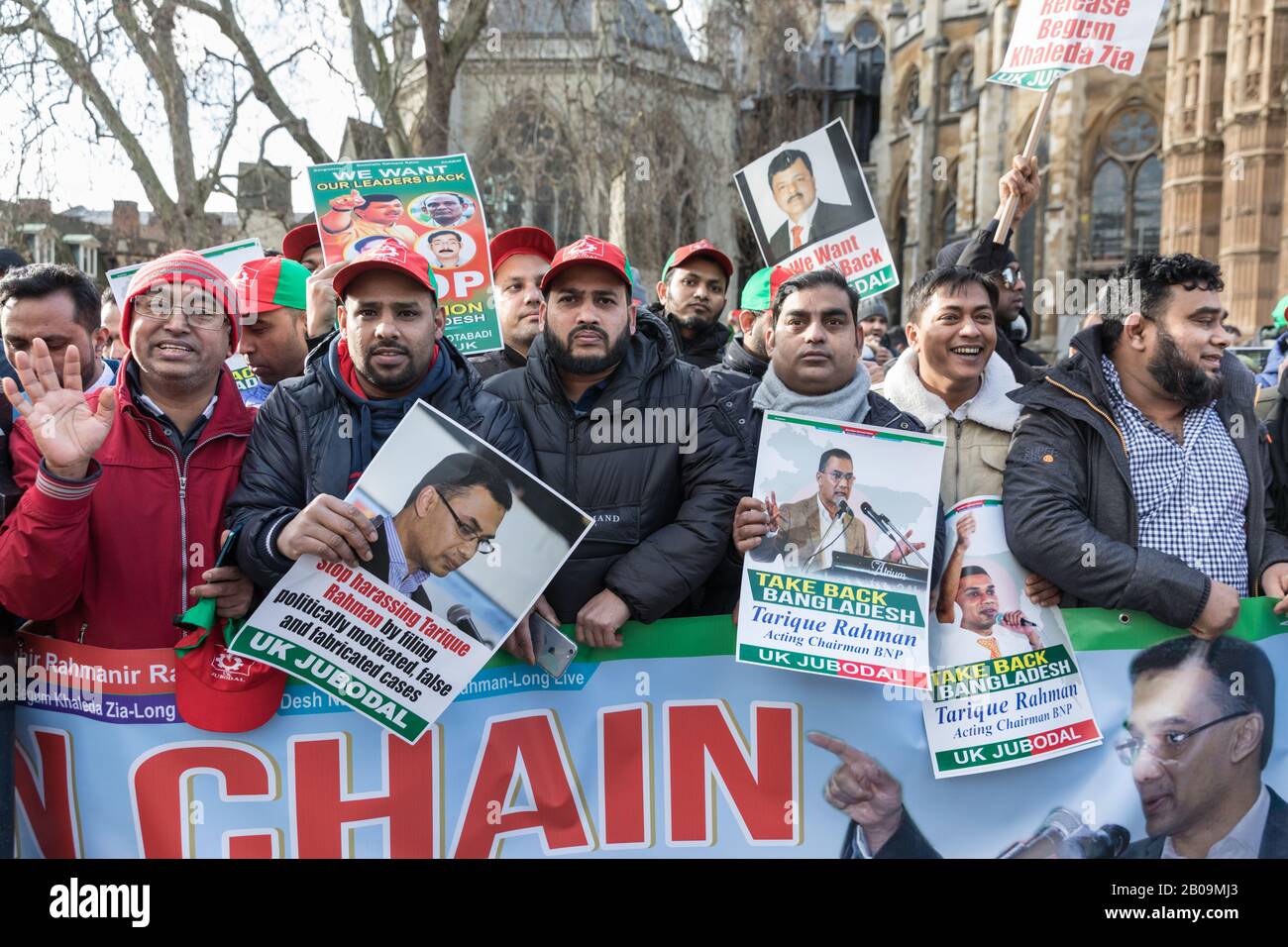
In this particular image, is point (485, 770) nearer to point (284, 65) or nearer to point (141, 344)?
point (141, 344)

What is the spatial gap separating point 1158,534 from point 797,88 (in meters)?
31.9

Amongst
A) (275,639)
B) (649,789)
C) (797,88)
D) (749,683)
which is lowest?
(649,789)

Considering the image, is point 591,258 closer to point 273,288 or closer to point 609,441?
point 609,441

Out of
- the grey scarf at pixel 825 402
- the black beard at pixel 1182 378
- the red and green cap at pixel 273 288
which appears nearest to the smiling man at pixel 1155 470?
the black beard at pixel 1182 378

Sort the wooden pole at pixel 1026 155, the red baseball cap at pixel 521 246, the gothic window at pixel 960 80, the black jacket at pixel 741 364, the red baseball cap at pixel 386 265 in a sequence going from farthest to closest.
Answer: the gothic window at pixel 960 80, the red baseball cap at pixel 521 246, the black jacket at pixel 741 364, the wooden pole at pixel 1026 155, the red baseball cap at pixel 386 265

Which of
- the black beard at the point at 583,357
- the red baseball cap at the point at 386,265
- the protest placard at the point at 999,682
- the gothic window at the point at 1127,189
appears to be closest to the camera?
the red baseball cap at the point at 386,265

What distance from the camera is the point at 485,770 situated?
11.3ft

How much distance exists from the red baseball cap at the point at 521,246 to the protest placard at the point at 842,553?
2241 millimetres

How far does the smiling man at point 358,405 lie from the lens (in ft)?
10.5

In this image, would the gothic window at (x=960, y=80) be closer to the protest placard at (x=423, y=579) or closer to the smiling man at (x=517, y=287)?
the smiling man at (x=517, y=287)

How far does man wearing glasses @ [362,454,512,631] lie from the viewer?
3158mm

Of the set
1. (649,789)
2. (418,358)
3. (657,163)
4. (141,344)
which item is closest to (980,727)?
(649,789)

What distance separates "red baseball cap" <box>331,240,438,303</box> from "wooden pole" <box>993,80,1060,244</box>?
2.44m

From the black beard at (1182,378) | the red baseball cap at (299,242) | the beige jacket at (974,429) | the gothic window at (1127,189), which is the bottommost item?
the beige jacket at (974,429)
